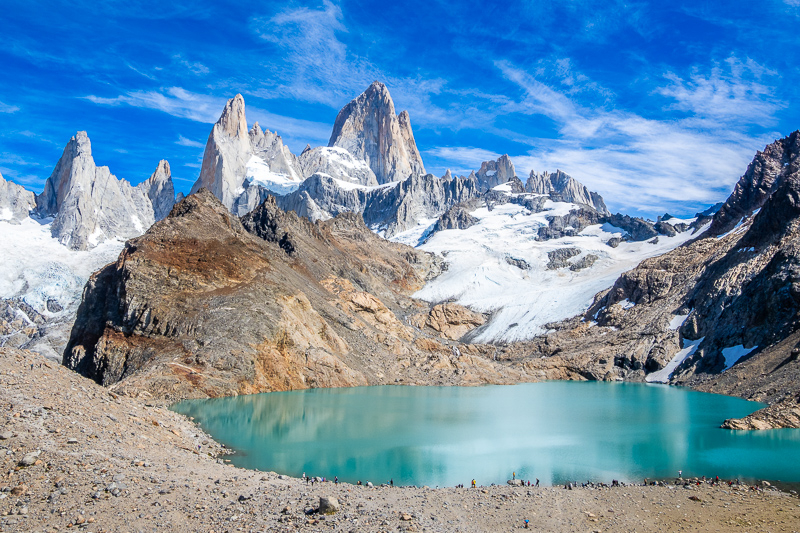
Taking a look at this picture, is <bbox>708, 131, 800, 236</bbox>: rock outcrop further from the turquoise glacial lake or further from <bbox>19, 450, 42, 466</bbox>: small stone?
<bbox>19, 450, 42, 466</bbox>: small stone

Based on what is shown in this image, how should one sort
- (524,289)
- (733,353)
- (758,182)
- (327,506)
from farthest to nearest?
(524,289), (758,182), (733,353), (327,506)

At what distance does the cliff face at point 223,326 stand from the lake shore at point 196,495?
26680 millimetres

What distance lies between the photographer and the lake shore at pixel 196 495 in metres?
15.8

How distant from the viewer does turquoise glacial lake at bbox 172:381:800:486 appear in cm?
2844

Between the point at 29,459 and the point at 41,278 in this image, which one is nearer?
the point at 29,459

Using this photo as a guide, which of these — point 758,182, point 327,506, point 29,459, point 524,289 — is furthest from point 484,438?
point 758,182

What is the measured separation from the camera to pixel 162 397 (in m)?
49.3

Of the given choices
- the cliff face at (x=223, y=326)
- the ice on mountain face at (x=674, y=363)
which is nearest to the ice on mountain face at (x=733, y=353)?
the ice on mountain face at (x=674, y=363)

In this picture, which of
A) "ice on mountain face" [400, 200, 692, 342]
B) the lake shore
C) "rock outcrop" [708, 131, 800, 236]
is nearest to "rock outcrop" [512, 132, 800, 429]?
"ice on mountain face" [400, 200, 692, 342]

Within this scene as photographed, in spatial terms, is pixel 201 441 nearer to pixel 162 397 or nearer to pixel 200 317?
pixel 162 397

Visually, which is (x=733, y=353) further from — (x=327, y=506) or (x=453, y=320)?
(x=327, y=506)

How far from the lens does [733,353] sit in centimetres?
7631

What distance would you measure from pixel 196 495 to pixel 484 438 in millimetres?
23640

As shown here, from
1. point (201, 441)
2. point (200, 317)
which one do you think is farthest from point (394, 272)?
point (201, 441)
